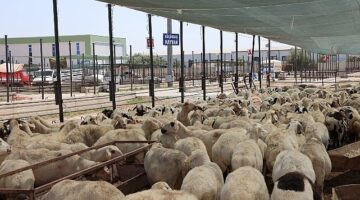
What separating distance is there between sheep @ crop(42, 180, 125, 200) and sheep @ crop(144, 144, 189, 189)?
6.04ft

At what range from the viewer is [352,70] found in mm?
60500

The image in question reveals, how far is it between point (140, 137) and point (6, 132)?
401cm

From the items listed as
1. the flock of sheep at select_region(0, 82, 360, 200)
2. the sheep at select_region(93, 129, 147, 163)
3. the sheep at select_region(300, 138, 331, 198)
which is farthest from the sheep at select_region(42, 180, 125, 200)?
the sheep at select_region(300, 138, 331, 198)

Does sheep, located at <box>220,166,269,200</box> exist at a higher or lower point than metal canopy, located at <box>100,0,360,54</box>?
lower

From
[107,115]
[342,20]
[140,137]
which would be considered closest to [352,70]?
[342,20]

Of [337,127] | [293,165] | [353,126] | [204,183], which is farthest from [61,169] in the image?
[353,126]

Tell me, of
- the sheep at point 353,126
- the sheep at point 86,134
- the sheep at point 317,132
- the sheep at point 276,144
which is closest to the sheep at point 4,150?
the sheep at point 86,134

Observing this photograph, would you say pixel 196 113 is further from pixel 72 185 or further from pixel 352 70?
pixel 352 70

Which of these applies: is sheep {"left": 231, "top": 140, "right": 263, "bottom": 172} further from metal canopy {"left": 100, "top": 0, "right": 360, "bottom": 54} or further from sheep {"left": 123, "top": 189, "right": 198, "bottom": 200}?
metal canopy {"left": 100, "top": 0, "right": 360, "bottom": 54}

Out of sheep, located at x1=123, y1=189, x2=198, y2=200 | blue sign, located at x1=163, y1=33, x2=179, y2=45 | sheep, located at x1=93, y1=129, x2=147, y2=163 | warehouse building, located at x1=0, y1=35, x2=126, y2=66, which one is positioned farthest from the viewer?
warehouse building, located at x1=0, y1=35, x2=126, y2=66

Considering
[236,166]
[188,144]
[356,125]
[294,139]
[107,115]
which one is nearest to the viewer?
[236,166]

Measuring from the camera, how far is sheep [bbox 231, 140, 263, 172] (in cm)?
701

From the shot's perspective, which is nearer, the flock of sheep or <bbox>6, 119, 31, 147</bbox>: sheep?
the flock of sheep

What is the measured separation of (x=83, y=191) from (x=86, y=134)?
450 centimetres
